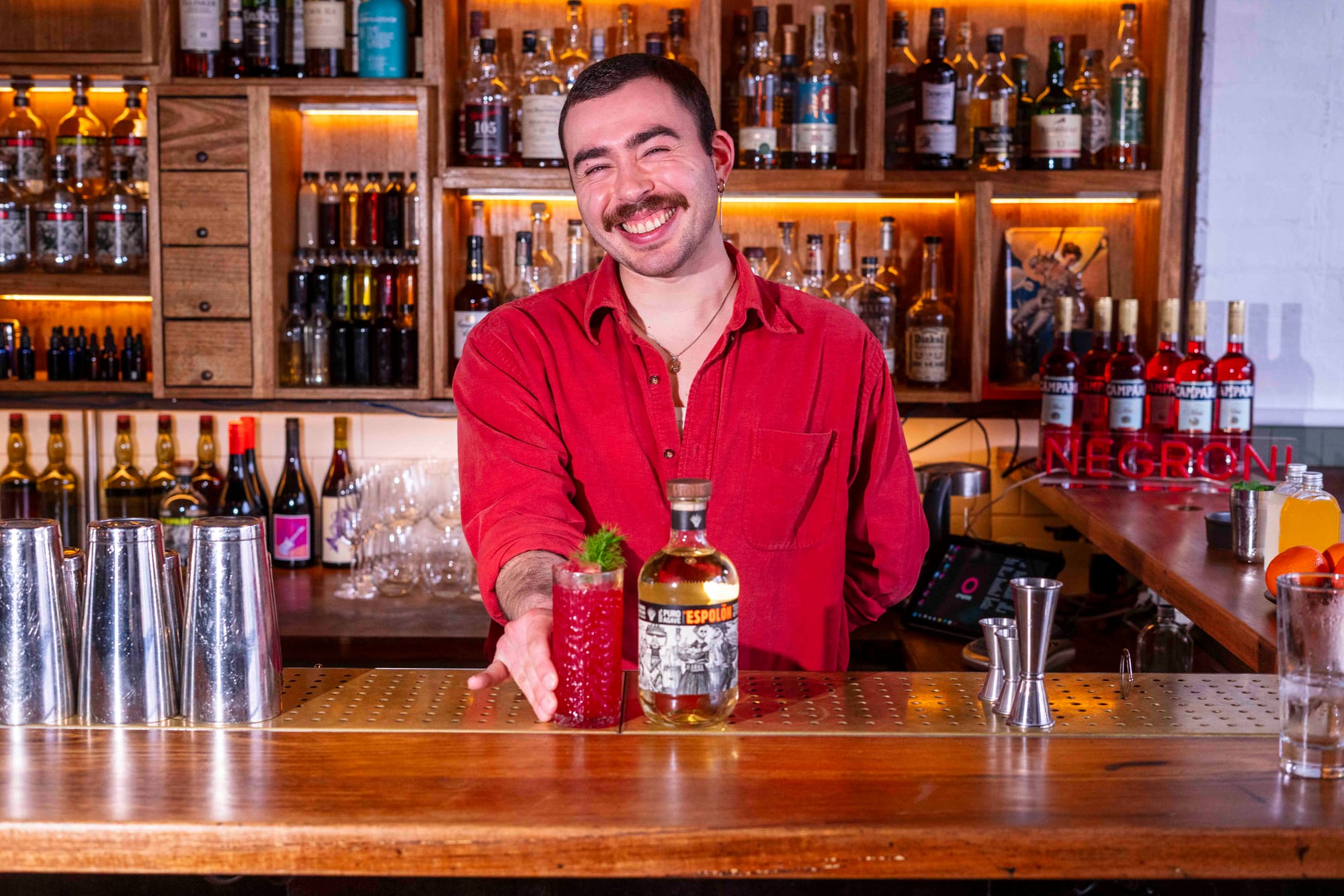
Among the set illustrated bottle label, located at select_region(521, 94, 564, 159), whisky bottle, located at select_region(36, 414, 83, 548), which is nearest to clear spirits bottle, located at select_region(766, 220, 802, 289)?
illustrated bottle label, located at select_region(521, 94, 564, 159)

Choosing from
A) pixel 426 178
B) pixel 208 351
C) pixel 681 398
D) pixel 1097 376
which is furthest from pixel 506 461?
pixel 1097 376

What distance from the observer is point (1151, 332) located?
2.74m

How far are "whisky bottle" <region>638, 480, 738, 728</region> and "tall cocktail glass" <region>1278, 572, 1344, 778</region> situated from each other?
0.46 meters

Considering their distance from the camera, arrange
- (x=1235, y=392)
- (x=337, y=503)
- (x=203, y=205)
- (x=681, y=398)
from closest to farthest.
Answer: (x=681, y=398), (x=1235, y=392), (x=203, y=205), (x=337, y=503)

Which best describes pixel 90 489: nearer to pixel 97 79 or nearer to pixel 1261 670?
pixel 97 79

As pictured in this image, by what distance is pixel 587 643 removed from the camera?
1191 millimetres

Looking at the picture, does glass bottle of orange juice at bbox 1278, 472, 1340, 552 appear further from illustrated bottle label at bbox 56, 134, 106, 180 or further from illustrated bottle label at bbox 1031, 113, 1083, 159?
illustrated bottle label at bbox 56, 134, 106, 180

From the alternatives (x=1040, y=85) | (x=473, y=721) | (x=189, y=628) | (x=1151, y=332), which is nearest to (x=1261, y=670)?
(x=473, y=721)

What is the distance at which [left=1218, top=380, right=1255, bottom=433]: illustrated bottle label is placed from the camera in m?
2.56

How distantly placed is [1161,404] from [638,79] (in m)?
1.45

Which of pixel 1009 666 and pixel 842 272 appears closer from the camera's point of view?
pixel 1009 666

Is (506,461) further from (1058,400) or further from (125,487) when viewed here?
(125,487)

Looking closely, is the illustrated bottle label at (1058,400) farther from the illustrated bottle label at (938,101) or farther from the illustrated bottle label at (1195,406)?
the illustrated bottle label at (938,101)

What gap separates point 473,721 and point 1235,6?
2.33 meters
